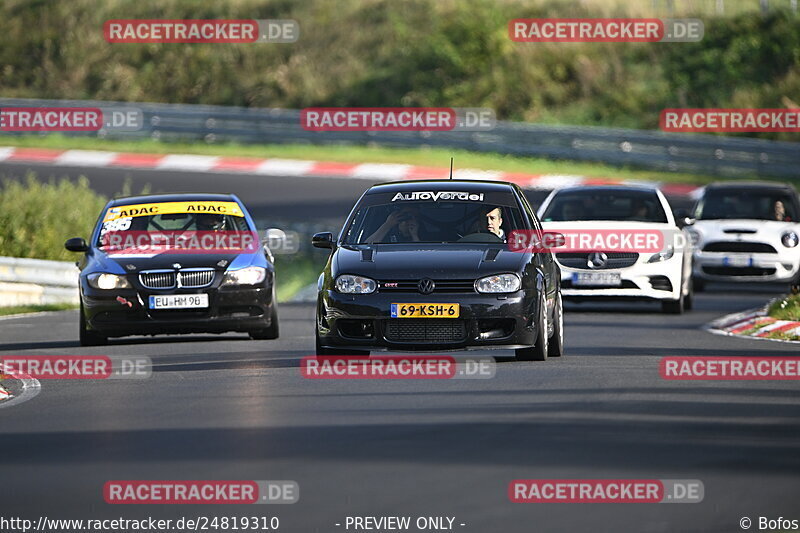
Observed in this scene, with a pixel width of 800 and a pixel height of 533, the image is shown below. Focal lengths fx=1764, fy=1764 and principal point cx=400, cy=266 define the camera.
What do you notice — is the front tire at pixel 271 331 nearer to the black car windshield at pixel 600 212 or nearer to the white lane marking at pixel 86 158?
the black car windshield at pixel 600 212

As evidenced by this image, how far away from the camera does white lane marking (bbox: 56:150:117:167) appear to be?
125ft

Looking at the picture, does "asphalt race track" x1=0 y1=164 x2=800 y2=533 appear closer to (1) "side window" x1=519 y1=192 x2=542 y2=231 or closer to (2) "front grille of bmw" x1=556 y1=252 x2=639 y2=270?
(1) "side window" x1=519 y1=192 x2=542 y2=231

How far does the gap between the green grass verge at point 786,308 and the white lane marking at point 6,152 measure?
944 inches

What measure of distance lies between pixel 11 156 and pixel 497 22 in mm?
14939

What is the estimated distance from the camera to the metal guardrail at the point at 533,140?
117 feet

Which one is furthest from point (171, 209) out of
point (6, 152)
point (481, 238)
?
point (6, 152)

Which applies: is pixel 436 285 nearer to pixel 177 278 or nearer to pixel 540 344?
pixel 540 344

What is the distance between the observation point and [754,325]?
59.2 feet

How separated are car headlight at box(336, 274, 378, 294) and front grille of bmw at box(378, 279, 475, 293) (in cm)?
8

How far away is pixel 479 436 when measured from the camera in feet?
32.3

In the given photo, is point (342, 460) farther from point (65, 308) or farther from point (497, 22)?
point (497, 22)

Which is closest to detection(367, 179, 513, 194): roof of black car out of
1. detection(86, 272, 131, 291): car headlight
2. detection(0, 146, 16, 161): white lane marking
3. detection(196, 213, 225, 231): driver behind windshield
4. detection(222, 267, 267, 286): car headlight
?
detection(222, 267, 267, 286): car headlight

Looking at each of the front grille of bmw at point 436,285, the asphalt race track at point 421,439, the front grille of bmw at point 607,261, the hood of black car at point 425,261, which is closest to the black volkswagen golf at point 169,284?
the asphalt race track at point 421,439

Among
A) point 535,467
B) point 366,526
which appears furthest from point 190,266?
point 366,526
